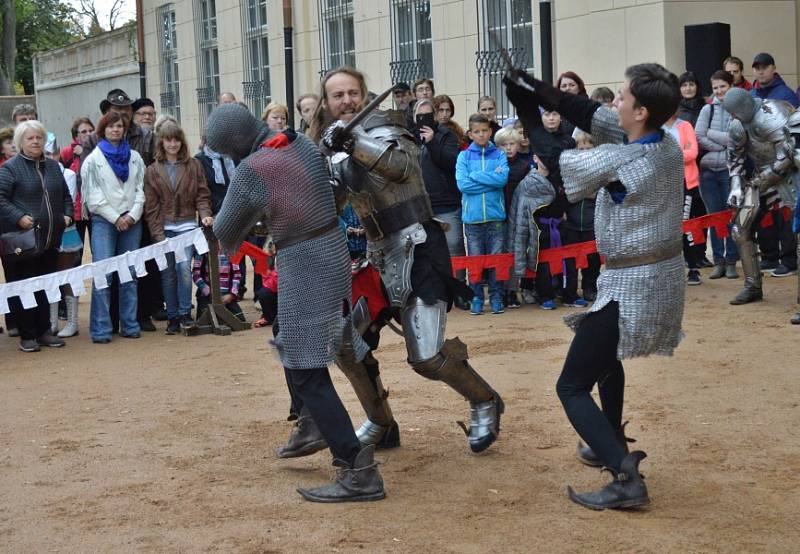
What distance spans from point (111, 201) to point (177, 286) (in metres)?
0.84

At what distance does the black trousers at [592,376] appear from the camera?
15.5ft

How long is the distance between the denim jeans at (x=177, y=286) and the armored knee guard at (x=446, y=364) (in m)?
4.40

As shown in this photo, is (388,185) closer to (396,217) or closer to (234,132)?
(396,217)

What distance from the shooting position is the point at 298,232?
4938 mm

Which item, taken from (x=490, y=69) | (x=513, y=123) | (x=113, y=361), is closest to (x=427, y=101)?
(x=513, y=123)

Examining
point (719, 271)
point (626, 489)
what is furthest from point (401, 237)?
point (719, 271)

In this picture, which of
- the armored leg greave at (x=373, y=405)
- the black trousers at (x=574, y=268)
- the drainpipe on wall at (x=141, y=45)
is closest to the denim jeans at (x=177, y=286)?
the black trousers at (x=574, y=268)

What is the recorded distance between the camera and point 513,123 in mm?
10211

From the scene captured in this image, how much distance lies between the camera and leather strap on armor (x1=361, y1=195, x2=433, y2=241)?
5.43 meters

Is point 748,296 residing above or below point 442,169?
below

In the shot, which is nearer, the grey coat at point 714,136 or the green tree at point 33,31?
the grey coat at point 714,136

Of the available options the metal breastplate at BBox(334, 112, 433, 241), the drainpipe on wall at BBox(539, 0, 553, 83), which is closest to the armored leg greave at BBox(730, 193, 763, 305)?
the drainpipe on wall at BBox(539, 0, 553, 83)

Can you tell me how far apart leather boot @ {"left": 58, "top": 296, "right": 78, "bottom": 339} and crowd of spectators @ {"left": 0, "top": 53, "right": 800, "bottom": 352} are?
11mm

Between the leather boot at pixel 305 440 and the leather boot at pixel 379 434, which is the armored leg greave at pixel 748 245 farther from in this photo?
the leather boot at pixel 305 440
